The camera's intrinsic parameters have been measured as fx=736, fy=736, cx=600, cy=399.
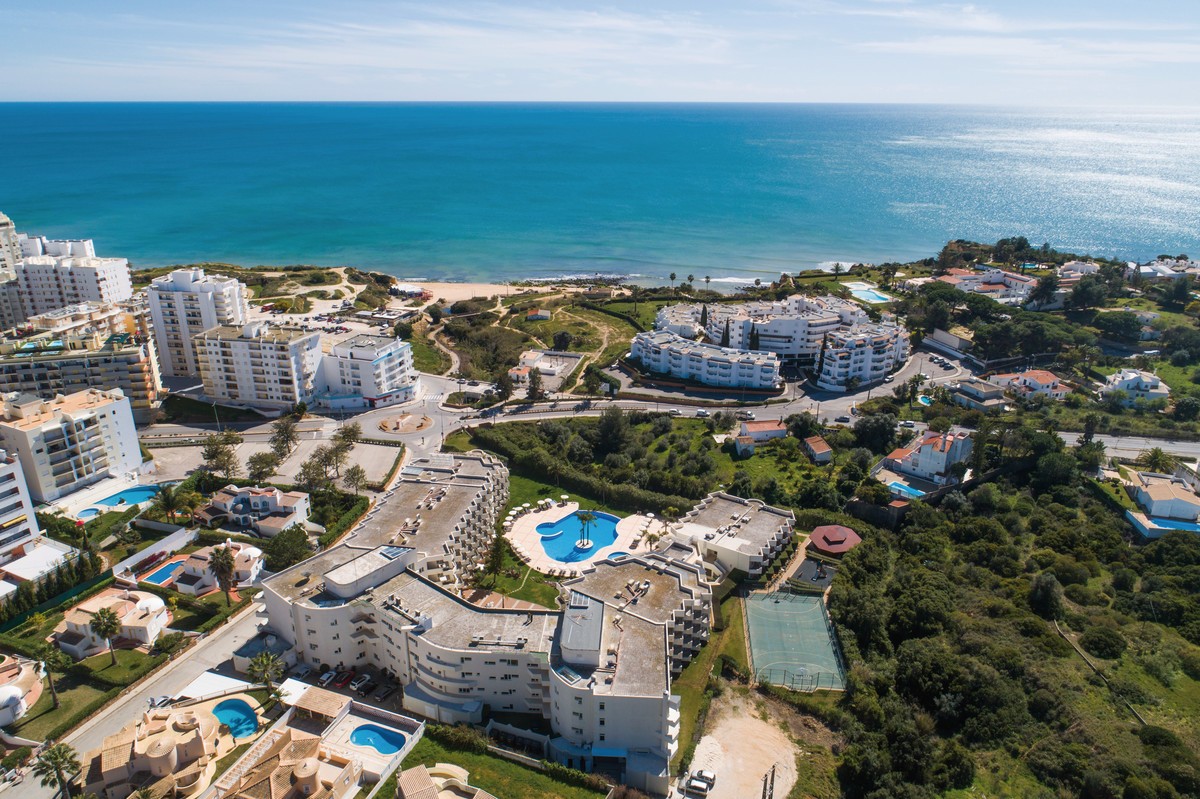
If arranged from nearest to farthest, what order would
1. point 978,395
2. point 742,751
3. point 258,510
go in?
point 742,751
point 258,510
point 978,395

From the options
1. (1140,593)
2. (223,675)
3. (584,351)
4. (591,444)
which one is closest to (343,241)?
(584,351)

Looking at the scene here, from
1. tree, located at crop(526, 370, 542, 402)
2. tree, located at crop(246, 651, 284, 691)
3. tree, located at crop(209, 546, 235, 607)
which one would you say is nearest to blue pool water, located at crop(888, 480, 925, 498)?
tree, located at crop(526, 370, 542, 402)

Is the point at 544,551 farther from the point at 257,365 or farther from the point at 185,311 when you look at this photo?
the point at 185,311

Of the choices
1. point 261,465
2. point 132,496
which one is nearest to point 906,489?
point 261,465

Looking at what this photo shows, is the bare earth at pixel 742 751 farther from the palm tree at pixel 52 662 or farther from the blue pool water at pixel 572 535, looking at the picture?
the palm tree at pixel 52 662

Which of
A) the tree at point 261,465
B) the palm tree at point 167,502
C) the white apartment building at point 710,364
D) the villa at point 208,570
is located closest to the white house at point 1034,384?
the white apartment building at point 710,364

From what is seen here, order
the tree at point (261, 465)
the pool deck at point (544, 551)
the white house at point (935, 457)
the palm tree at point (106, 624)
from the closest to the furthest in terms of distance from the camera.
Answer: the palm tree at point (106, 624) < the pool deck at point (544, 551) < the tree at point (261, 465) < the white house at point (935, 457)
